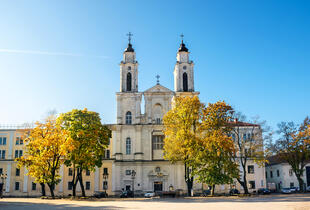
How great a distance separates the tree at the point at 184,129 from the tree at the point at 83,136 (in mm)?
9424

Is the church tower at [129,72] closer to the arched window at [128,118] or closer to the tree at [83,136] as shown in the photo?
the arched window at [128,118]

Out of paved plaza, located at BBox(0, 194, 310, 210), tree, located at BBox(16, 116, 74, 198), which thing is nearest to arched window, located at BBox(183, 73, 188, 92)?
tree, located at BBox(16, 116, 74, 198)

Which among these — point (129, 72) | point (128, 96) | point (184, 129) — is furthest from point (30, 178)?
point (184, 129)

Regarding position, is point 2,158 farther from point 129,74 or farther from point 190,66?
point 190,66

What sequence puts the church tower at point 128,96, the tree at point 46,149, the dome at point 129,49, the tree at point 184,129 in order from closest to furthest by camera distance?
the tree at point 46,149 → the tree at point 184,129 → the church tower at point 128,96 → the dome at point 129,49

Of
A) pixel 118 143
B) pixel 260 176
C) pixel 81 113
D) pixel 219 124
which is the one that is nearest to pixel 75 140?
pixel 81 113

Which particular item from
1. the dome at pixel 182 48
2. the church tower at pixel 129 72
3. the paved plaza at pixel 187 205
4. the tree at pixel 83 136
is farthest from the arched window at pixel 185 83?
the paved plaza at pixel 187 205

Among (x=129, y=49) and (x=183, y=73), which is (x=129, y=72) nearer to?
(x=129, y=49)

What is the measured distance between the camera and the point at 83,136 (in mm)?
42156

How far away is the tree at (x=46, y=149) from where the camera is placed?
1574 inches

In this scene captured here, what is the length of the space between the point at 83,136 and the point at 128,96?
18157mm

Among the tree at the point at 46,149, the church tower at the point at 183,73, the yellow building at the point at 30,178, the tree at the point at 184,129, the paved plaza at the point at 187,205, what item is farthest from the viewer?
the church tower at the point at 183,73

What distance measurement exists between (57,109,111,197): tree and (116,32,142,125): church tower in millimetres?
12554

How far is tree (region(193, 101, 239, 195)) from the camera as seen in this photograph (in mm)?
38625
